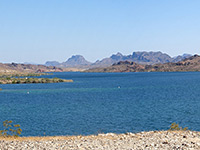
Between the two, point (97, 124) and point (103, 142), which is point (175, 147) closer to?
point (103, 142)

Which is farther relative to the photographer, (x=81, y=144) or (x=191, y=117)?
(x=191, y=117)

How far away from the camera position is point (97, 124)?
151ft

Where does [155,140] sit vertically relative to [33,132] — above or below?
above

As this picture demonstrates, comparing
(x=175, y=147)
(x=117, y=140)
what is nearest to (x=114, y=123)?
(x=117, y=140)

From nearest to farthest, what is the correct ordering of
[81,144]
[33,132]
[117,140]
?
1. [81,144]
2. [117,140]
3. [33,132]

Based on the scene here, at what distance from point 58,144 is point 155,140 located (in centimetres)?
677

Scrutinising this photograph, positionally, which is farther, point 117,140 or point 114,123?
point 114,123

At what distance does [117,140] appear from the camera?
20.1m

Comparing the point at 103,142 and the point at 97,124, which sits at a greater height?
the point at 103,142

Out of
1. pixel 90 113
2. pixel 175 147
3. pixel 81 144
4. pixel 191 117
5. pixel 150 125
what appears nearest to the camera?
pixel 175 147

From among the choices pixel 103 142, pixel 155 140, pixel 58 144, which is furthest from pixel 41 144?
pixel 155 140

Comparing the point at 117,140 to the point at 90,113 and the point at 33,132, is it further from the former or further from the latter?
the point at 90,113

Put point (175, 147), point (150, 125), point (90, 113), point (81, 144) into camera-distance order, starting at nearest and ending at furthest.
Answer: point (175, 147), point (81, 144), point (150, 125), point (90, 113)

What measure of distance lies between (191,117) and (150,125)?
10150 mm
